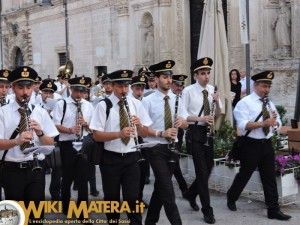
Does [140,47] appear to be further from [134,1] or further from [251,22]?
[251,22]

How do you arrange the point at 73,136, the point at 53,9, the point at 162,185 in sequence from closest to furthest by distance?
the point at 162,185, the point at 73,136, the point at 53,9

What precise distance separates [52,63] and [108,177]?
25.1 m

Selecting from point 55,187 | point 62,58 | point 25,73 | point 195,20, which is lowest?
point 55,187

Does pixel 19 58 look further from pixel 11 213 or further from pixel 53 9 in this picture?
pixel 11 213

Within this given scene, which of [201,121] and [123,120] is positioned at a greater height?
[123,120]

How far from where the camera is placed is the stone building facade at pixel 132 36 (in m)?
16.0

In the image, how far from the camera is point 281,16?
15.8 metres

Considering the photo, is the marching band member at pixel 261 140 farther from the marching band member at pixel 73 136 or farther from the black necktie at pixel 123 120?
the marching band member at pixel 73 136

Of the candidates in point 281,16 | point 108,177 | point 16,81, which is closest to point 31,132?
point 16,81

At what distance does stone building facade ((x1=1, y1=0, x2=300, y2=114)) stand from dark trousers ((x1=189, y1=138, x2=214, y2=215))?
887cm

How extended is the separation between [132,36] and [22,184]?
17.9 meters

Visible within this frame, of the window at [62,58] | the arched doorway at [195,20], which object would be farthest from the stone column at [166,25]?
the window at [62,58]

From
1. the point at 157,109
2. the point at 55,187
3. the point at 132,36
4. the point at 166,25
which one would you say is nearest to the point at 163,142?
the point at 157,109

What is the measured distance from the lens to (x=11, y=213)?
18.0 ft
